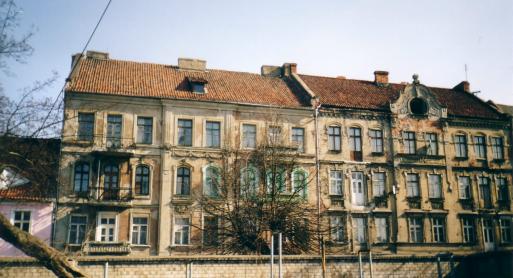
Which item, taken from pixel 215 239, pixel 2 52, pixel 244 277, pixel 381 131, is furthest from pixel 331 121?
pixel 2 52

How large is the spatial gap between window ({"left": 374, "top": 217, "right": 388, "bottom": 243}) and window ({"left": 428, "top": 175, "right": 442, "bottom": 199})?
3.83m

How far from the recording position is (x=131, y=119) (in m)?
30.3

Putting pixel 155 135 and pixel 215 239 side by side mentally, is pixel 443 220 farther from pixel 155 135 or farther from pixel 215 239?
pixel 155 135

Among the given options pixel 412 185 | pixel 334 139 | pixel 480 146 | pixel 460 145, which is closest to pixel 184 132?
pixel 334 139

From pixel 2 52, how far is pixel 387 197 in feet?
81.0

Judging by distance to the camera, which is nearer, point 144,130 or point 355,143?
point 144,130

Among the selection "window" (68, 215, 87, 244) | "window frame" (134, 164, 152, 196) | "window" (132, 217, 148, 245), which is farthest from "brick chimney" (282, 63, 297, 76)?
"window" (68, 215, 87, 244)

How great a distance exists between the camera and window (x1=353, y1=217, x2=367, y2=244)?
31.8m

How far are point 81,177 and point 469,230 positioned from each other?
79.7 ft

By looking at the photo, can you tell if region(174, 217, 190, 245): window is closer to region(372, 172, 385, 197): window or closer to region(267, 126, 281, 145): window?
region(267, 126, 281, 145): window

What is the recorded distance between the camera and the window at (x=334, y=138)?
1298 inches

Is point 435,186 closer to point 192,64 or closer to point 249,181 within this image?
point 249,181

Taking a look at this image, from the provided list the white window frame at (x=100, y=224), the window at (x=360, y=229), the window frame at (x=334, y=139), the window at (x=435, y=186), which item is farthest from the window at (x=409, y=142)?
the white window frame at (x=100, y=224)

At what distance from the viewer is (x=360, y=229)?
105 feet
